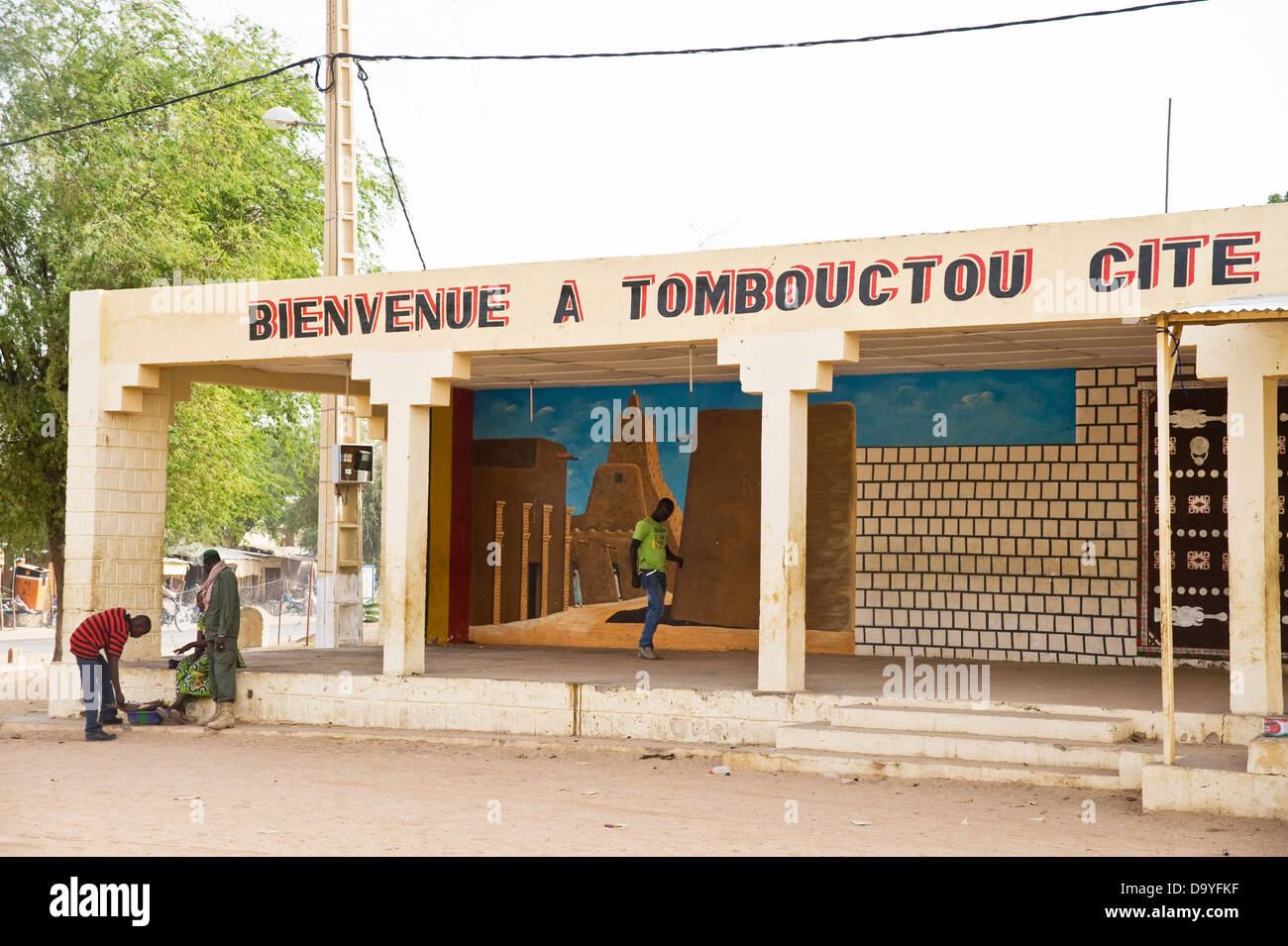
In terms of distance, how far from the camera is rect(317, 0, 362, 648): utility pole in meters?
18.1

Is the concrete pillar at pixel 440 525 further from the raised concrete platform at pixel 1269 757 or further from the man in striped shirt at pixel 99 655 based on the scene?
the raised concrete platform at pixel 1269 757

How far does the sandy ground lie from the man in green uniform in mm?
1333

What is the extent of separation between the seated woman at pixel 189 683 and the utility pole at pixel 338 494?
4.34 metres

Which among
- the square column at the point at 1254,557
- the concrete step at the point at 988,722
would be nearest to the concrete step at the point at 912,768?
the concrete step at the point at 988,722

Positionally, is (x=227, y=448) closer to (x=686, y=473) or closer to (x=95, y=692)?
(x=686, y=473)

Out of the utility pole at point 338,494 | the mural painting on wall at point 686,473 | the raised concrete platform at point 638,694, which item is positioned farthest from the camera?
the utility pole at point 338,494

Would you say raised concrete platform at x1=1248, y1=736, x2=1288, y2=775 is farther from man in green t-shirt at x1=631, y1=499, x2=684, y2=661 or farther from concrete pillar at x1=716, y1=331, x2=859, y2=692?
man in green t-shirt at x1=631, y1=499, x2=684, y2=661

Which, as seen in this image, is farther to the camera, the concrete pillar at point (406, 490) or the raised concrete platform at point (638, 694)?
the concrete pillar at point (406, 490)

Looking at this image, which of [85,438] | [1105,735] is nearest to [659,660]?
[1105,735]

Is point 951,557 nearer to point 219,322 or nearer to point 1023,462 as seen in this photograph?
point 1023,462

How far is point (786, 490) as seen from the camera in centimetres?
1190

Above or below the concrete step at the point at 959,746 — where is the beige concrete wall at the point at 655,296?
above

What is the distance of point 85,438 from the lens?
48.0 ft

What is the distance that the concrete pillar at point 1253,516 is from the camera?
404 inches
